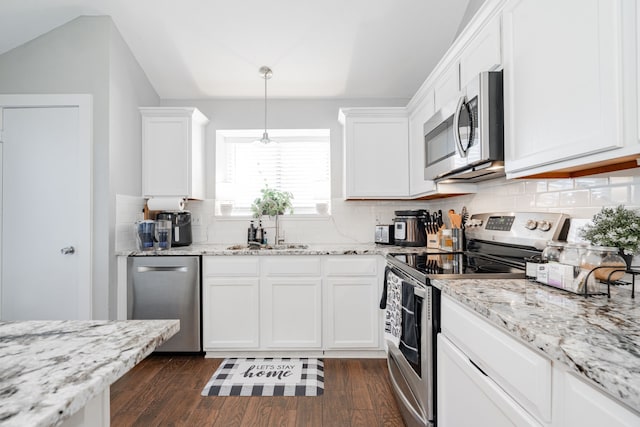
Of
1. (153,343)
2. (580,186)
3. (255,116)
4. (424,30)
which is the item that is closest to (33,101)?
(255,116)

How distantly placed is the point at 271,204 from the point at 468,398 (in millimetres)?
2390

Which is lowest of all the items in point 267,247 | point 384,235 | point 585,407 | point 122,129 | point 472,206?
point 585,407

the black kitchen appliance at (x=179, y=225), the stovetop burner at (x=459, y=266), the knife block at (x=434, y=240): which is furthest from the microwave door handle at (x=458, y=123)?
the black kitchen appliance at (x=179, y=225)

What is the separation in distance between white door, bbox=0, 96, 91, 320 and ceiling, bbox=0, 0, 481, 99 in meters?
0.78

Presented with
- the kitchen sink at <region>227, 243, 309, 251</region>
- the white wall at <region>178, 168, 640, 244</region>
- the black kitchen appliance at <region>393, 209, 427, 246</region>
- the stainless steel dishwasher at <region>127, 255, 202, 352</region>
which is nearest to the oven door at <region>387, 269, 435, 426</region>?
the white wall at <region>178, 168, 640, 244</region>

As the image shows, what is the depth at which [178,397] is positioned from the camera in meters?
2.26

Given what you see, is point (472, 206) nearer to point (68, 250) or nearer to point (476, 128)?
point (476, 128)

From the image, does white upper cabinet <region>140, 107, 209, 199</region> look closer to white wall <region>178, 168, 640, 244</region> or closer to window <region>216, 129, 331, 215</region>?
white wall <region>178, 168, 640, 244</region>

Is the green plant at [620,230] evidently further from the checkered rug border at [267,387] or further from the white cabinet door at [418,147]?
the checkered rug border at [267,387]

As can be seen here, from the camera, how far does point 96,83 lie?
275 centimetres

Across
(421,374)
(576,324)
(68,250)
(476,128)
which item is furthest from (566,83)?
(68,250)

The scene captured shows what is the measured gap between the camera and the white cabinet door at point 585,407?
62 cm

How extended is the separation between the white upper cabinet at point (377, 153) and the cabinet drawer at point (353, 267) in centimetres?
63

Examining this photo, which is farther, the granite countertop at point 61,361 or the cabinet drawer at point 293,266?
the cabinet drawer at point 293,266
